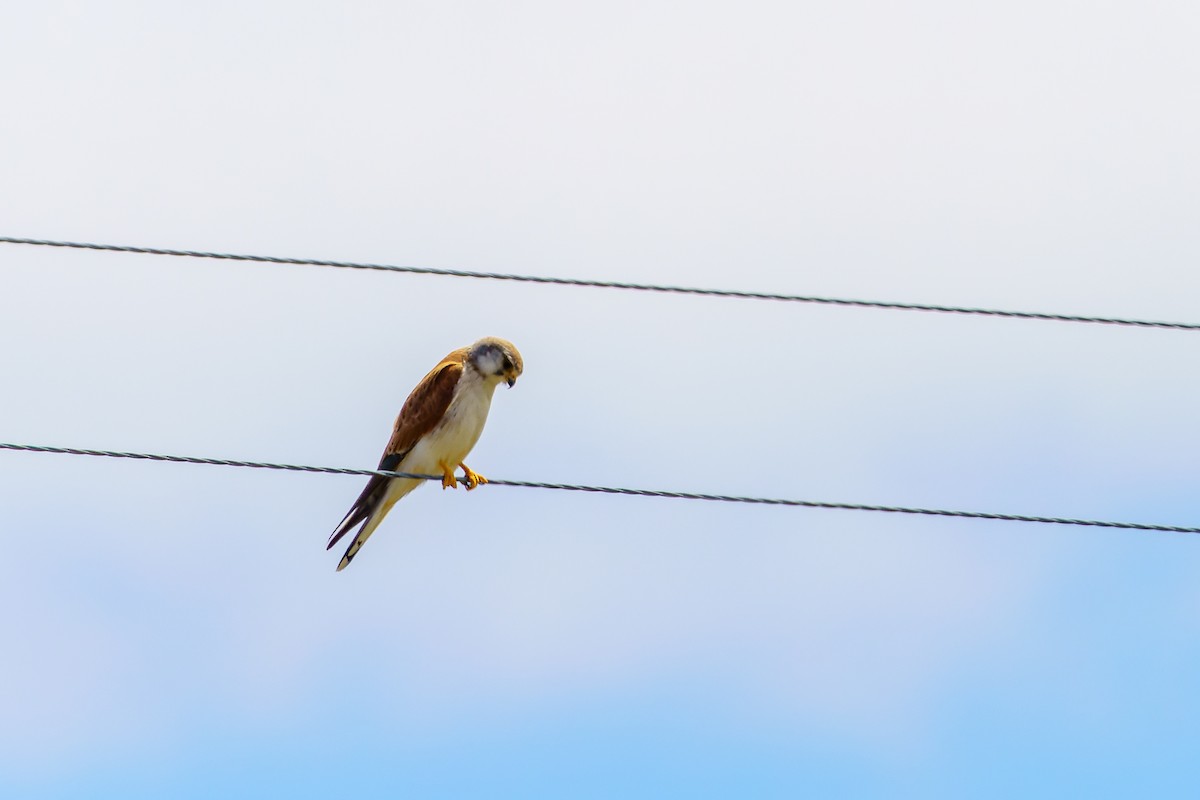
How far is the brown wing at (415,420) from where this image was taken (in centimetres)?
860

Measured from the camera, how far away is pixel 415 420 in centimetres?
866

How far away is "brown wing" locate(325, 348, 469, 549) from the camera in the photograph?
8602 millimetres

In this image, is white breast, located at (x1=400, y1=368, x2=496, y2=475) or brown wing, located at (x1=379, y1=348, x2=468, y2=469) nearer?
white breast, located at (x1=400, y1=368, x2=496, y2=475)

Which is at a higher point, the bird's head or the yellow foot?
the bird's head

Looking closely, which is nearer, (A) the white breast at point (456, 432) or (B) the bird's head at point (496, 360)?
(A) the white breast at point (456, 432)

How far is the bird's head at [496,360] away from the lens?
8.73m

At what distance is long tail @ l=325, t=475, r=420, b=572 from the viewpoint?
28.5 ft

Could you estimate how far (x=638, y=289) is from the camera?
214 inches

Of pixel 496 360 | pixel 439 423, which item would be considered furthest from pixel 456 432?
pixel 496 360

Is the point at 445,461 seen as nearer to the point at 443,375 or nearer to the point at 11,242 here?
the point at 443,375

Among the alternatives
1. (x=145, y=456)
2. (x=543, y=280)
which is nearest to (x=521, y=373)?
(x=543, y=280)

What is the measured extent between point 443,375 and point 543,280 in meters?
3.20

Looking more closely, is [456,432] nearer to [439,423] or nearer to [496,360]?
[439,423]

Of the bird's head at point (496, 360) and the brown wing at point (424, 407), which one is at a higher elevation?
the bird's head at point (496, 360)
